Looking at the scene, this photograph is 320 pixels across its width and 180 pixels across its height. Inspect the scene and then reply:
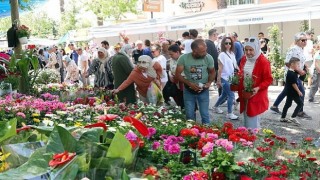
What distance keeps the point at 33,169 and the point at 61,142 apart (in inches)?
10.0

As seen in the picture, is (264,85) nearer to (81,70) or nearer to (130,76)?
(130,76)

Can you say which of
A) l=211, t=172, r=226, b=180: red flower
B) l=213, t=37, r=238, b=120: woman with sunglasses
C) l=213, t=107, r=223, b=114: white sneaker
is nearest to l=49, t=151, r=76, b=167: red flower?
l=211, t=172, r=226, b=180: red flower

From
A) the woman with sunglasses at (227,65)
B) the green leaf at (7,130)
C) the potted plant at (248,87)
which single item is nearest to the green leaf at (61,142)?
the green leaf at (7,130)

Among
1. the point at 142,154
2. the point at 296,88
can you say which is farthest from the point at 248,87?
the point at 142,154

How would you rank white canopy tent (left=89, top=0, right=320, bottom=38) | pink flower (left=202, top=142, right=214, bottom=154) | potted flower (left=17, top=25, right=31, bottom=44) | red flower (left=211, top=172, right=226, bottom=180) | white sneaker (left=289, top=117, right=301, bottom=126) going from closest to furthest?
red flower (left=211, top=172, right=226, bottom=180) → pink flower (left=202, top=142, right=214, bottom=154) → white sneaker (left=289, top=117, right=301, bottom=126) → potted flower (left=17, top=25, right=31, bottom=44) → white canopy tent (left=89, top=0, right=320, bottom=38)

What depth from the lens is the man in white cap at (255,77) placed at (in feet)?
19.7

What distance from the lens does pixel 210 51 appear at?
382 inches

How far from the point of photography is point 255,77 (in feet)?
19.8

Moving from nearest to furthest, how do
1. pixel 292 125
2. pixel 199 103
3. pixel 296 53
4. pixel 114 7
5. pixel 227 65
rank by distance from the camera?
pixel 199 103 → pixel 292 125 → pixel 296 53 → pixel 227 65 → pixel 114 7

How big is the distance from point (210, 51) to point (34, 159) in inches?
317

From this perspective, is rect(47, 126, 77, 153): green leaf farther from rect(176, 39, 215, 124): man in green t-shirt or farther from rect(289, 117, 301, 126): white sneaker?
rect(289, 117, 301, 126): white sneaker

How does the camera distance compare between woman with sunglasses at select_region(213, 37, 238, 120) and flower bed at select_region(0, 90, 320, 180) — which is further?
woman with sunglasses at select_region(213, 37, 238, 120)

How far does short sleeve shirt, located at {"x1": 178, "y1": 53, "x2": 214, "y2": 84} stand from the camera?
21.9ft

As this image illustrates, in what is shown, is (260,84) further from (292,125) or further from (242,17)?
(242,17)
